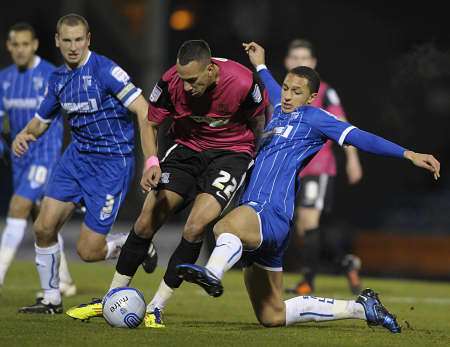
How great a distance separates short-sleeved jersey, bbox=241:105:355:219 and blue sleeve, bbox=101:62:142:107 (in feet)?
4.39

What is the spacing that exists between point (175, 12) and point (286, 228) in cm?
1133

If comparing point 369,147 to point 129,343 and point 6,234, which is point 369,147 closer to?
point 129,343

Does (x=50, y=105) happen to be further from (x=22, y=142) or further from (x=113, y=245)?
(x=113, y=245)

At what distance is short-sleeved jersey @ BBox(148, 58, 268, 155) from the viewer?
8.56 m

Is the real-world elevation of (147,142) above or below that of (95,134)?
above

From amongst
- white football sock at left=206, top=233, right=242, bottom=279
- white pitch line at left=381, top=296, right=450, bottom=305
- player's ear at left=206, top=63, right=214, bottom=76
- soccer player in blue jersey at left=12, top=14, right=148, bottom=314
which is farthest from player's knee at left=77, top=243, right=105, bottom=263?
white pitch line at left=381, top=296, right=450, bottom=305

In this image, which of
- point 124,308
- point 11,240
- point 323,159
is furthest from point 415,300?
point 124,308

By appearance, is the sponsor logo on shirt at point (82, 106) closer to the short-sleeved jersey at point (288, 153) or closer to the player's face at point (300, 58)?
the short-sleeved jersey at point (288, 153)

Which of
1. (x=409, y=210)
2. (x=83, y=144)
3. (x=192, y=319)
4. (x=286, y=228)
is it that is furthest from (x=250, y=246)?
(x=409, y=210)

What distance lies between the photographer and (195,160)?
873cm

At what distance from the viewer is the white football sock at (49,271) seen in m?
9.51

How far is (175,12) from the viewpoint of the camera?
62.4ft

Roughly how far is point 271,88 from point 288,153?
2.95 ft

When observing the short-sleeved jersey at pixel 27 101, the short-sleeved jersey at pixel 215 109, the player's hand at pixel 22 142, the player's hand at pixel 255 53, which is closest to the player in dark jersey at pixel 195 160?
the short-sleeved jersey at pixel 215 109
